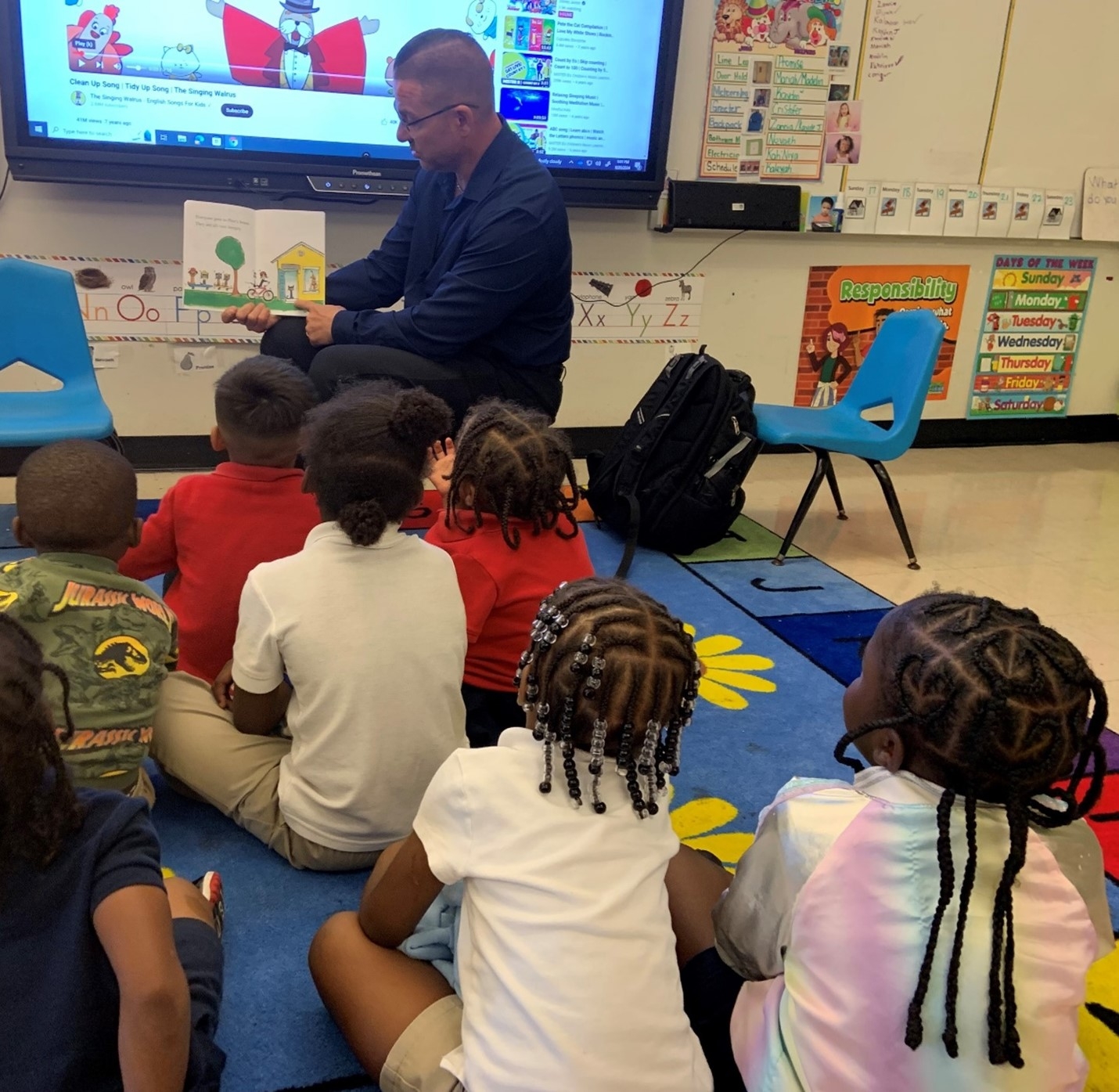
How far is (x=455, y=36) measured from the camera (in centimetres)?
242

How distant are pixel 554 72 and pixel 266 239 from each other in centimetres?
130

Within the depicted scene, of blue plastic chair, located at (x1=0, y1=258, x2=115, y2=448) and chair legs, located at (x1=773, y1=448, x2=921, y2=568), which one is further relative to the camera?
chair legs, located at (x1=773, y1=448, x2=921, y2=568)

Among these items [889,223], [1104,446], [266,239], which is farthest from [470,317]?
[1104,446]

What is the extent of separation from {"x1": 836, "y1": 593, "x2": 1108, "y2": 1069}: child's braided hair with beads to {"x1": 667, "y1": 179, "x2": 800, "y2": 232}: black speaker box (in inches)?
116

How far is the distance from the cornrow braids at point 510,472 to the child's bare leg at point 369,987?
64 cm

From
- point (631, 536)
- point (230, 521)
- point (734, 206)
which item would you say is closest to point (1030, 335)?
point (734, 206)

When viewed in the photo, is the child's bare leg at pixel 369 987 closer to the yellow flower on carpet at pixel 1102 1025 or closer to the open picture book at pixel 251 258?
the yellow flower on carpet at pixel 1102 1025

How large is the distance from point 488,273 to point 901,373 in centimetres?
137

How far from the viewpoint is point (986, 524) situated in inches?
137

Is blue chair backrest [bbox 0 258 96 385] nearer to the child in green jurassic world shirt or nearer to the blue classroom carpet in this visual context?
→ the blue classroom carpet

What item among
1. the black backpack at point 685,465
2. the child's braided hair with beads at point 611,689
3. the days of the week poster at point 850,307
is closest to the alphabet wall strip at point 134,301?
the black backpack at point 685,465

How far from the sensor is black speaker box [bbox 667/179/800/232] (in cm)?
363

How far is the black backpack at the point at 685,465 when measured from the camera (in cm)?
295

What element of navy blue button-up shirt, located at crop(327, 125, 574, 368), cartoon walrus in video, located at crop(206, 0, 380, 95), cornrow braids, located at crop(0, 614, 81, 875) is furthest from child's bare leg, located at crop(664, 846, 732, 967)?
cartoon walrus in video, located at crop(206, 0, 380, 95)
